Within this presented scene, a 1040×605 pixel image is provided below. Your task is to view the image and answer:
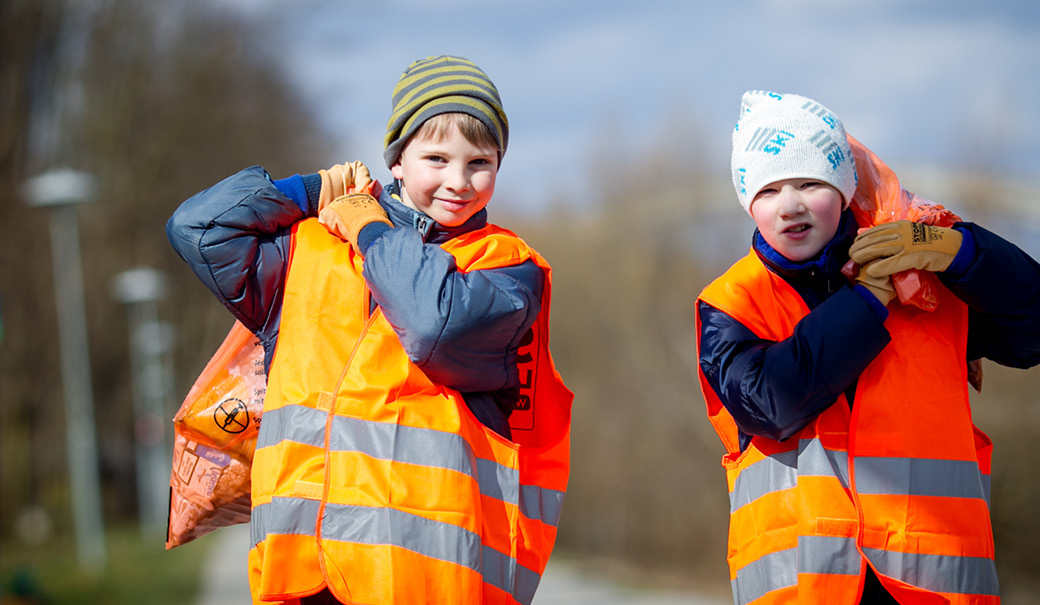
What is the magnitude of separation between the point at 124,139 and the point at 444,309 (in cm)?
2956

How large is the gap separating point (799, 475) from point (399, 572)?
97 centimetres

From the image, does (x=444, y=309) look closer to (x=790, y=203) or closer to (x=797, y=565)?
(x=790, y=203)

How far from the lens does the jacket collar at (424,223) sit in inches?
110

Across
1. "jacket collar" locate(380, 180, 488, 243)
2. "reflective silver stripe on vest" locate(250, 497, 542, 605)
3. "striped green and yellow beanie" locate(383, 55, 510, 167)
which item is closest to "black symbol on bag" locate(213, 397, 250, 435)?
"reflective silver stripe on vest" locate(250, 497, 542, 605)

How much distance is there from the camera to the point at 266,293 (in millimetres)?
2803

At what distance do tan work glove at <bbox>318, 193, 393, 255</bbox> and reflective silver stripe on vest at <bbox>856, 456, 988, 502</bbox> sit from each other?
4.18 feet

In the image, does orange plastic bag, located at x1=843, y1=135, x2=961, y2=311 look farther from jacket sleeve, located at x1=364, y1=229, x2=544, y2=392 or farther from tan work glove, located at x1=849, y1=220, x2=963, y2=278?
jacket sleeve, located at x1=364, y1=229, x2=544, y2=392

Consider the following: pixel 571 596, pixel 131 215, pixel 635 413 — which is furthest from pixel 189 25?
pixel 571 596

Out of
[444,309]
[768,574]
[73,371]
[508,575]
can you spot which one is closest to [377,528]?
[508,575]

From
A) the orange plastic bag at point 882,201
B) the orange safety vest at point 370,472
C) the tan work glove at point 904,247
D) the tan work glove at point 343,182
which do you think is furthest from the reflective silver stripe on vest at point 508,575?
the orange plastic bag at point 882,201

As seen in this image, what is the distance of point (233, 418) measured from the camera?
2.93 metres

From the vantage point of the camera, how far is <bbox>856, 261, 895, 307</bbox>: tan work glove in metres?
2.58

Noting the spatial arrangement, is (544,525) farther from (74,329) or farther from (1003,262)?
(74,329)

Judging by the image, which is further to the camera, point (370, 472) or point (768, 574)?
point (768, 574)
